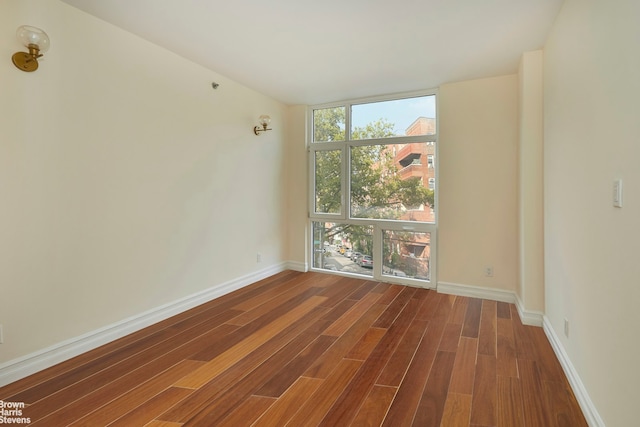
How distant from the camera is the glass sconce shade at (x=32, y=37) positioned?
200 cm

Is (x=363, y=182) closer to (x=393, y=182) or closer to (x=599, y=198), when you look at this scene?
(x=393, y=182)

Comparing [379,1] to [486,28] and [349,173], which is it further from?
[349,173]

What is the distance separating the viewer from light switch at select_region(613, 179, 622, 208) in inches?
55.8

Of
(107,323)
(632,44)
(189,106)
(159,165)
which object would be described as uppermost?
(189,106)

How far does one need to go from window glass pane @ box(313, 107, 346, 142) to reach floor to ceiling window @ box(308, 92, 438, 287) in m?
0.01

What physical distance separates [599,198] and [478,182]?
84.4 inches

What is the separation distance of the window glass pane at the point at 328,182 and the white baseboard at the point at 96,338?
171 cm

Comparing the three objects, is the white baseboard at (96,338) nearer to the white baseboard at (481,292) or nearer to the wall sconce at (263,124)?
the wall sconce at (263,124)

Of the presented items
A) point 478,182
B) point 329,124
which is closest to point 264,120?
point 329,124

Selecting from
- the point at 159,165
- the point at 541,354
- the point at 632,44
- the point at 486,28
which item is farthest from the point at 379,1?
the point at 541,354

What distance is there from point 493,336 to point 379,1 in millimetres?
2703

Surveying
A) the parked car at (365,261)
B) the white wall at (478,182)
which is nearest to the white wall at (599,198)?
the white wall at (478,182)

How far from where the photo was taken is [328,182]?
483 cm

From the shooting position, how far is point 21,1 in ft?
6.91
